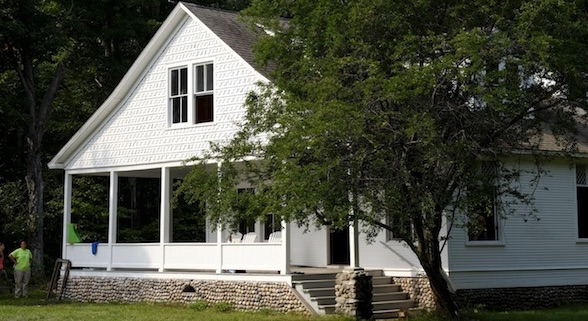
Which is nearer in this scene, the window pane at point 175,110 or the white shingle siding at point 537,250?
the white shingle siding at point 537,250

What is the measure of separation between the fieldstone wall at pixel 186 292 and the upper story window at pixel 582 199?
8738 millimetres

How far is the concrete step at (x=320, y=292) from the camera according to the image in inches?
770

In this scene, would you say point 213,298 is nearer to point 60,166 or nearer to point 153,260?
point 153,260

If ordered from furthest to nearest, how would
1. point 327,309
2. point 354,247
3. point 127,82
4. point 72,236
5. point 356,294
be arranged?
point 72,236
point 127,82
point 354,247
point 327,309
point 356,294

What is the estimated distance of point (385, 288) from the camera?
20422 mm

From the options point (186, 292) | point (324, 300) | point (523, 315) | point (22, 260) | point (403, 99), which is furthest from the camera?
point (22, 260)

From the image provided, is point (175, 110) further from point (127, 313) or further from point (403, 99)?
point (403, 99)

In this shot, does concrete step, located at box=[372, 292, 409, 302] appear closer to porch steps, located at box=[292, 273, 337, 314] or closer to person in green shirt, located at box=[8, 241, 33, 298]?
porch steps, located at box=[292, 273, 337, 314]

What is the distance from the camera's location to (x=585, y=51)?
15781mm

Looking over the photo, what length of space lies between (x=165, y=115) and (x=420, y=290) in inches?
346

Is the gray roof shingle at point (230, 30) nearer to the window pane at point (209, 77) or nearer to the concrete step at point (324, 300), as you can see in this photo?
the window pane at point (209, 77)

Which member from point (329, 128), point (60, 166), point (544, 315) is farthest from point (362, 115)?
point (60, 166)

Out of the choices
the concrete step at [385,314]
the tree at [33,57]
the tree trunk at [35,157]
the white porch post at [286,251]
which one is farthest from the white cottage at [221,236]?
the tree trunk at [35,157]

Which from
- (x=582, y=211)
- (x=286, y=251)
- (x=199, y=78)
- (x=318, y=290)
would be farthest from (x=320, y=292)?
(x=582, y=211)
